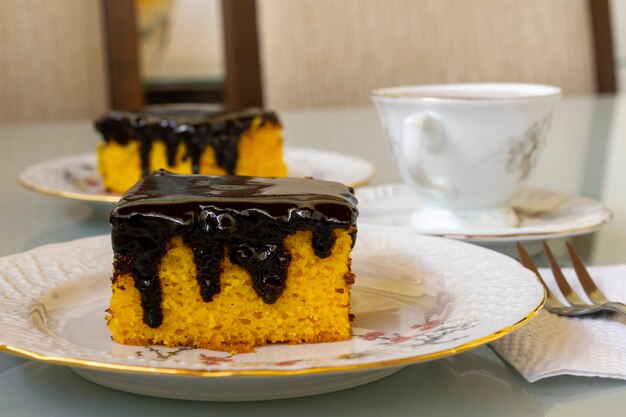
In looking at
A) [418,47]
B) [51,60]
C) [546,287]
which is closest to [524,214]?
[546,287]

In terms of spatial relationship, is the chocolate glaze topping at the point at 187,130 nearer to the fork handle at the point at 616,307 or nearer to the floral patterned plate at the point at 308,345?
the floral patterned plate at the point at 308,345

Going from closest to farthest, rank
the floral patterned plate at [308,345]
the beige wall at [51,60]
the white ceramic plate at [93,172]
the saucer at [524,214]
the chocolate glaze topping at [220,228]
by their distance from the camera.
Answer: the floral patterned plate at [308,345] → the chocolate glaze topping at [220,228] → the saucer at [524,214] → the white ceramic plate at [93,172] → the beige wall at [51,60]

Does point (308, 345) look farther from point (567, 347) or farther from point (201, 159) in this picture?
point (201, 159)

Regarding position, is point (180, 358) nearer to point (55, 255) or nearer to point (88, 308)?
point (88, 308)

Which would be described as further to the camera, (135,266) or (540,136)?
(540,136)

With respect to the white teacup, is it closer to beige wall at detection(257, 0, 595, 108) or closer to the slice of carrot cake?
the slice of carrot cake

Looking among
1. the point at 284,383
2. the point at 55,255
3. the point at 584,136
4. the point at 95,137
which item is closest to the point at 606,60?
the point at 584,136

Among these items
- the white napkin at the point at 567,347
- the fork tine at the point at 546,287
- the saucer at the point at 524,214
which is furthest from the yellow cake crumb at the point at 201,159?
the white napkin at the point at 567,347
